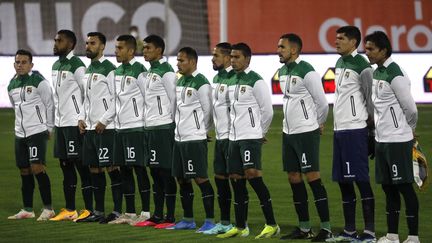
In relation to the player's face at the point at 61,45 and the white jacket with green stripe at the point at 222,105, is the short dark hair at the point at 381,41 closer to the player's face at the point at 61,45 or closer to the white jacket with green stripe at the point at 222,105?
the white jacket with green stripe at the point at 222,105

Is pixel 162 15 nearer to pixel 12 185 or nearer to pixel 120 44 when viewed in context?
pixel 12 185

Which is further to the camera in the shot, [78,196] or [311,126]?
[78,196]

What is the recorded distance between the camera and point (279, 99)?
89.6ft

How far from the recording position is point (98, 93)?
14.2 meters

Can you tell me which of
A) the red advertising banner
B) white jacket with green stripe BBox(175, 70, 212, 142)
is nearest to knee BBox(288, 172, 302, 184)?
white jacket with green stripe BBox(175, 70, 212, 142)

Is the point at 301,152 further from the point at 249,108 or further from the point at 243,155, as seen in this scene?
the point at 249,108

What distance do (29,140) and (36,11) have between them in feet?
74.0

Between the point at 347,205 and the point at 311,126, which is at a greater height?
the point at 311,126

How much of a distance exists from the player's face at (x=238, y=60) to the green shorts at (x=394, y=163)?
190 cm

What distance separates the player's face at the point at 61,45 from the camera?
14.4 m

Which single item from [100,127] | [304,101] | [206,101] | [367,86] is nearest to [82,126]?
[100,127]

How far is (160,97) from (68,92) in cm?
130

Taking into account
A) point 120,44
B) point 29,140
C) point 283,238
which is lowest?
point 283,238

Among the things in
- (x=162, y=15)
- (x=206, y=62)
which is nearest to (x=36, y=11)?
(x=162, y=15)
